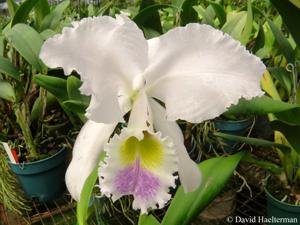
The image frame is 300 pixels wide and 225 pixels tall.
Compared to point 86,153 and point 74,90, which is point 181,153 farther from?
point 74,90

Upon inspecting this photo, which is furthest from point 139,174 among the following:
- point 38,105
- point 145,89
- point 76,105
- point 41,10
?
point 41,10

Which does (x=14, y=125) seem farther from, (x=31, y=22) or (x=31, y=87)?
(x=31, y=22)

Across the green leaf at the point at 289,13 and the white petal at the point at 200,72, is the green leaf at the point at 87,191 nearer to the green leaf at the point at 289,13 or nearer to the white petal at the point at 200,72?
the white petal at the point at 200,72

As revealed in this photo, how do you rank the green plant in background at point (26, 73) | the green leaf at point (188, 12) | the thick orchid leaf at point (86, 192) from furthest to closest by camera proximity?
the green plant in background at point (26, 73) < the green leaf at point (188, 12) < the thick orchid leaf at point (86, 192)

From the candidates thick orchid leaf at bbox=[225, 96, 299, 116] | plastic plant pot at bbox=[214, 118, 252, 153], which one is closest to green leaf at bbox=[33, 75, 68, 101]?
thick orchid leaf at bbox=[225, 96, 299, 116]

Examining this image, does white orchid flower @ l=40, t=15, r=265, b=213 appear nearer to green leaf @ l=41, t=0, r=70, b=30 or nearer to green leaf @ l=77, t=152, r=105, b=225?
green leaf @ l=77, t=152, r=105, b=225

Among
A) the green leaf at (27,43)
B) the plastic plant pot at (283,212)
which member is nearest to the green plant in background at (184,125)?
the green leaf at (27,43)

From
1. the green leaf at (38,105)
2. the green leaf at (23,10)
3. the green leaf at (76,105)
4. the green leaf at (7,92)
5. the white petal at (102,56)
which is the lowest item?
the green leaf at (38,105)
